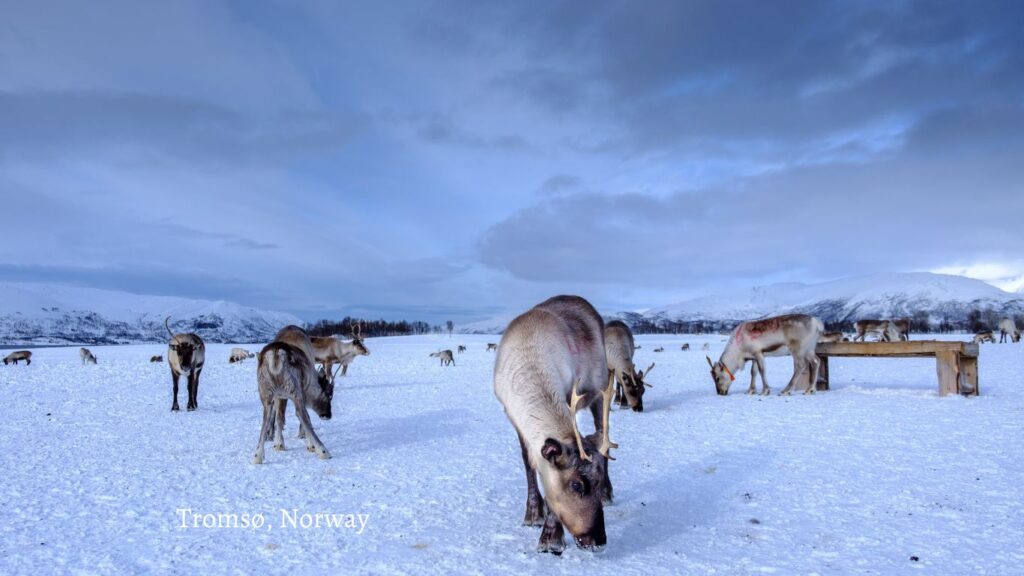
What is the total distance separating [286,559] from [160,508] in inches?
94.0

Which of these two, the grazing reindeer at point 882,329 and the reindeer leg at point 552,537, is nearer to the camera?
the reindeer leg at point 552,537

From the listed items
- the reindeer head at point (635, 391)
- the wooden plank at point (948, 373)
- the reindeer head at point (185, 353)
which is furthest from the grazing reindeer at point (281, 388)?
the wooden plank at point (948, 373)

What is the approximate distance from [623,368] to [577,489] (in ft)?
32.2

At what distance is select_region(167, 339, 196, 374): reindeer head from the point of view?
14273 mm

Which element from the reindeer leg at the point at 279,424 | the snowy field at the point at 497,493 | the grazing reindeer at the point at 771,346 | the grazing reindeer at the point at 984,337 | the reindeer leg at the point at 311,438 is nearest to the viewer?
the snowy field at the point at 497,493

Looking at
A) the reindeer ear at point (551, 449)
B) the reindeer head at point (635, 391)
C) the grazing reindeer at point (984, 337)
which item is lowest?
the reindeer head at point (635, 391)

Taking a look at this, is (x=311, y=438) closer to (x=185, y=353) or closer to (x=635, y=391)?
(x=185, y=353)

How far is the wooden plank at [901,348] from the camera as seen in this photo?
1428cm

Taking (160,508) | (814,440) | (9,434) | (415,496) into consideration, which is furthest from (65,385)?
(814,440)

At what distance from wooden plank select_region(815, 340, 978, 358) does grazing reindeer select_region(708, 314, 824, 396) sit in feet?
1.71

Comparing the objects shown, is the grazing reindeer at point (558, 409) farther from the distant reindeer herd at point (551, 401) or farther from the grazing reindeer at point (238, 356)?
the grazing reindeer at point (238, 356)

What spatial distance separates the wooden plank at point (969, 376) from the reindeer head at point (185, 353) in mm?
19547

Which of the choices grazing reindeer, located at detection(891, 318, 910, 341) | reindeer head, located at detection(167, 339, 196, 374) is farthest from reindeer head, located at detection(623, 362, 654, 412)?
grazing reindeer, located at detection(891, 318, 910, 341)

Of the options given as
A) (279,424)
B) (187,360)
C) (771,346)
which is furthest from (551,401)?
(771,346)
